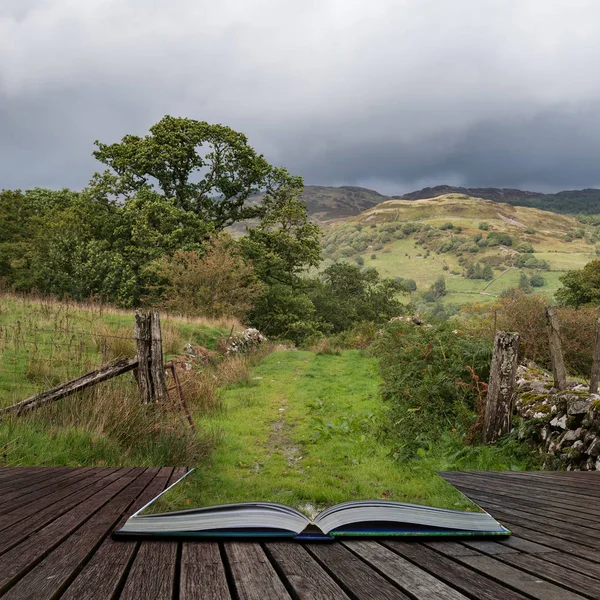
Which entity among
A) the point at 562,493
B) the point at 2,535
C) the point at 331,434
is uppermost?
the point at 2,535

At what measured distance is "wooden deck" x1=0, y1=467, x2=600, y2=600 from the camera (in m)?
1.33

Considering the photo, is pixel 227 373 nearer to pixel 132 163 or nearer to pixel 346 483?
pixel 346 483

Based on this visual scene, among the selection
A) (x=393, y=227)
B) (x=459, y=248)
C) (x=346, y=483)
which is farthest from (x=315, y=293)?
(x=393, y=227)

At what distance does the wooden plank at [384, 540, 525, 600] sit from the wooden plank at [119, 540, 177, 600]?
2.87 feet

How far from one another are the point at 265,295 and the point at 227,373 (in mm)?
16542

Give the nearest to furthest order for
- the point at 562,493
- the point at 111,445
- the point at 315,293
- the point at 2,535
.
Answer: the point at 2,535, the point at 562,493, the point at 111,445, the point at 315,293

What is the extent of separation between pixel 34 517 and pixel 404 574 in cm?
188

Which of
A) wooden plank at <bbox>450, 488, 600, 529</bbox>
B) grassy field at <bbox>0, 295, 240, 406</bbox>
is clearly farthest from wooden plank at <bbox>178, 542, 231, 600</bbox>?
grassy field at <bbox>0, 295, 240, 406</bbox>

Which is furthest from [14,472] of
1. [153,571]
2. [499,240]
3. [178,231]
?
[499,240]

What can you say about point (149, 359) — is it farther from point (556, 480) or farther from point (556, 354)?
point (556, 354)

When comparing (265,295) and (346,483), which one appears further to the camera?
(265,295)

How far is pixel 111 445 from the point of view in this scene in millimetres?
4793

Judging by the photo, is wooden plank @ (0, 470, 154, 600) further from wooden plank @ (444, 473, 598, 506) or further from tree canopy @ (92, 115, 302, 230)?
tree canopy @ (92, 115, 302, 230)

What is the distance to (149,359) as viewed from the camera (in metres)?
6.00
